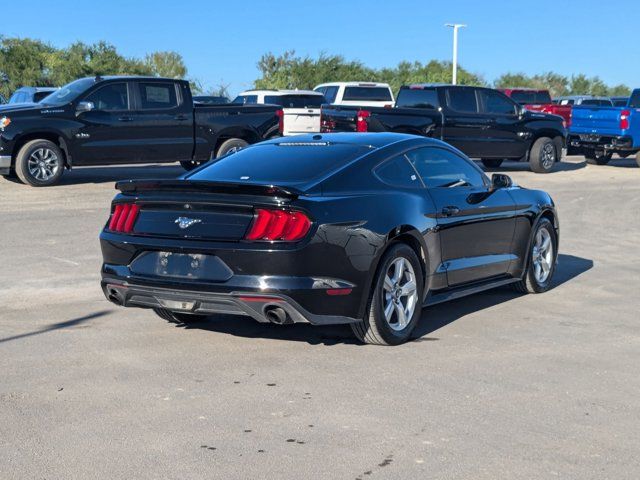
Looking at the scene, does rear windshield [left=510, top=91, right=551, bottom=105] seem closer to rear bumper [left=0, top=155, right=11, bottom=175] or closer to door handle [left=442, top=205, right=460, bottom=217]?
rear bumper [left=0, top=155, right=11, bottom=175]

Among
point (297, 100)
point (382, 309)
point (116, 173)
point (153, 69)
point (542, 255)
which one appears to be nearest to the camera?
point (382, 309)

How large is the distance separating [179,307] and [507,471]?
2845 mm

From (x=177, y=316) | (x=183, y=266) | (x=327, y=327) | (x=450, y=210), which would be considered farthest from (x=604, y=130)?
(x=183, y=266)

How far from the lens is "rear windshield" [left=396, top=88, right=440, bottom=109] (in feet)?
77.2

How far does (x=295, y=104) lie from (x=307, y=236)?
22263 mm

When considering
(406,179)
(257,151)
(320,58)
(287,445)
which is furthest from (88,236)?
(320,58)

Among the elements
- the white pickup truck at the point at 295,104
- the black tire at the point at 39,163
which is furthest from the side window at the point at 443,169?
the white pickup truck at the point at 295,104

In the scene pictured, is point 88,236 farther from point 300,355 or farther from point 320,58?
point 320,58

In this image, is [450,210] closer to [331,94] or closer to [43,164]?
[43,164]

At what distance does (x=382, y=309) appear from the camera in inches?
290

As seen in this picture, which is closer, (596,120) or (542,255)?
(542,255)

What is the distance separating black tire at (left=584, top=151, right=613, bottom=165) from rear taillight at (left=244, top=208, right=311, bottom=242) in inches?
841

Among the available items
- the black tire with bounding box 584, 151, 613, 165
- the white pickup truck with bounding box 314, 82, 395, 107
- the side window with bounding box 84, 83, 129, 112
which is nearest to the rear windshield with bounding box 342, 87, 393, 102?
the white pickup truck with bounding box 314, 82, 395, 107

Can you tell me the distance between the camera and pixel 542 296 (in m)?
9.69
